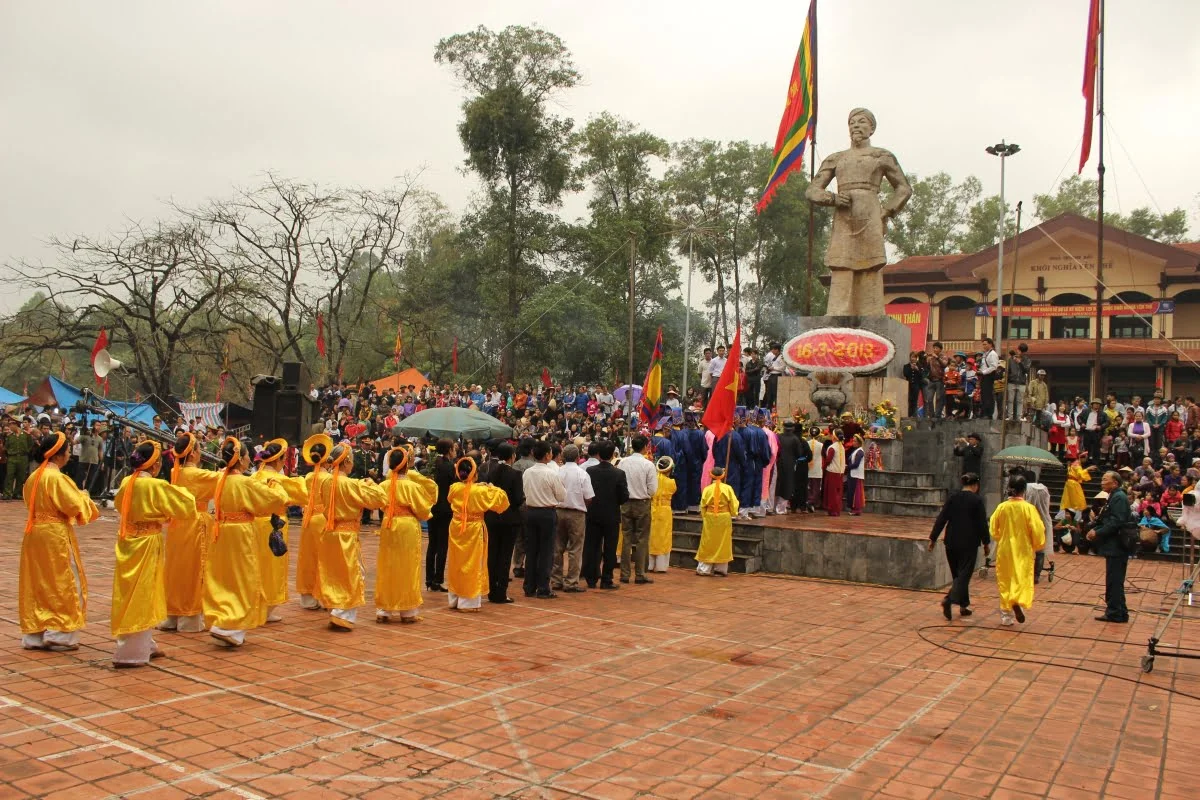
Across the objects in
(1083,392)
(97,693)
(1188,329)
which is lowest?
(97,693)

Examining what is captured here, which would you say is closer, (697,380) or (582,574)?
(582,574)

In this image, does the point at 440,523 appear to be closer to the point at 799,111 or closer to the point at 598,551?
the point at 598,551

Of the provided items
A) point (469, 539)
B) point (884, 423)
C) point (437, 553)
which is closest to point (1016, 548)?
point (469, 539)

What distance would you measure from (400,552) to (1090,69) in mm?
21175

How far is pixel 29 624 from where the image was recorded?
702cm

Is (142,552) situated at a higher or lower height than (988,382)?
lower

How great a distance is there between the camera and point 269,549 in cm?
871

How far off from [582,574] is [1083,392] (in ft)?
93.3

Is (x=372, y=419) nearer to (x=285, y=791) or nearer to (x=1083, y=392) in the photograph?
(x=285, y=791)

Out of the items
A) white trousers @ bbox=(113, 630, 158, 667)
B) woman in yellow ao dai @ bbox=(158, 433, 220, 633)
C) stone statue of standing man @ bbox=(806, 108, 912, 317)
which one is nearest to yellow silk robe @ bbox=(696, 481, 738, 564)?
woman in yellow ao dai @ bbox=(158, 433, 220, 633)

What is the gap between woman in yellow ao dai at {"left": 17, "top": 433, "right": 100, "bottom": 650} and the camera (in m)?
7.05

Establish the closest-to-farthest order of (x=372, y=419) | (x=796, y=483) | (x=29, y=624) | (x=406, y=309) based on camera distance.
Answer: (x=29, y=624) < (x=796, y=483) < (x=372, y=419) < (x=406, y=309)

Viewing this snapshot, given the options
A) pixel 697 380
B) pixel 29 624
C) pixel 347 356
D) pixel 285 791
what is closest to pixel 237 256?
pixel 347 356

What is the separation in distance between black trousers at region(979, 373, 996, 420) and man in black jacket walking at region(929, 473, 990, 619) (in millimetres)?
9773
